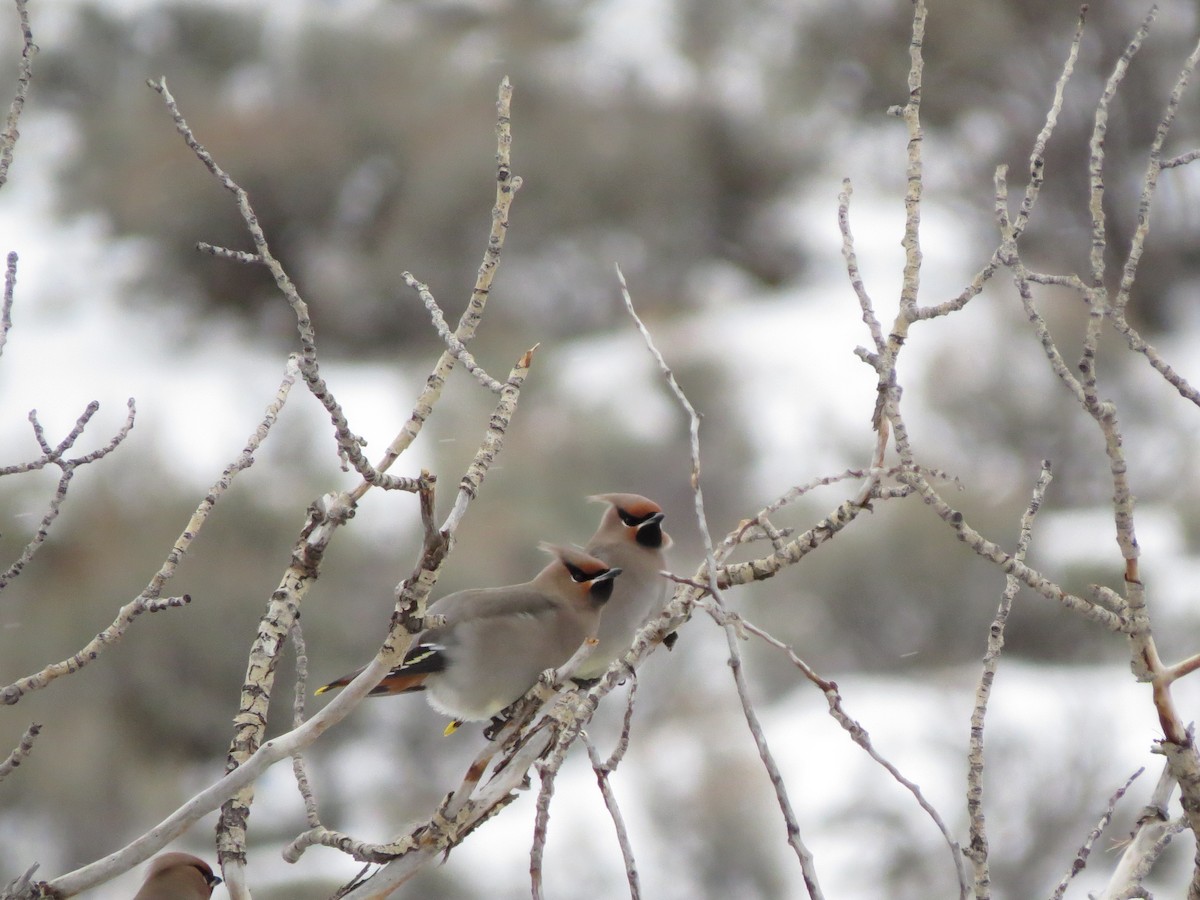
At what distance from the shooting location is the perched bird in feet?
8.02

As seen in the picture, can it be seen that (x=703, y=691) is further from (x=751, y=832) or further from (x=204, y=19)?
(x=204, y=19)

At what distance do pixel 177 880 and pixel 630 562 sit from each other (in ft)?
3.59

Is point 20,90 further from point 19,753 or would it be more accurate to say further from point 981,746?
→ point 981,746

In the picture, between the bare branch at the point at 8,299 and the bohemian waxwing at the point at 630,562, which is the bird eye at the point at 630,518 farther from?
the bare branch at the point at 8,299

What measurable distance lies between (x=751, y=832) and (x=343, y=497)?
6.24 m

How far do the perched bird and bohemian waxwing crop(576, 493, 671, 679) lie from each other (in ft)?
2.62

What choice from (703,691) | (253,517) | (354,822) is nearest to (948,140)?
(703,691)

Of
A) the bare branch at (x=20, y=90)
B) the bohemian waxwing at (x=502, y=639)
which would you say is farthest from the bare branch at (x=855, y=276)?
the bohemian waxwing at (x=502, y=639)

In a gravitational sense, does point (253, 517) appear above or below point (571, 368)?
below

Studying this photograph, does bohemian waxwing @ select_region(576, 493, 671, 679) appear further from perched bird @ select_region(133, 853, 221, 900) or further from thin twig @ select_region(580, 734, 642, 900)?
thin twig @ select_region(580, 734, 642, 900)

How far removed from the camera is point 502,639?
109 inches

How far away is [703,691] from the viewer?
8.81 m

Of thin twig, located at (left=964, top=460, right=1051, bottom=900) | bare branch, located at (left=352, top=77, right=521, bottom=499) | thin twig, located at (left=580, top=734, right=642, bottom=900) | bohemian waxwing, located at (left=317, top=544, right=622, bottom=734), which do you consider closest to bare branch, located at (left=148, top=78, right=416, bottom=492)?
bare branch, located at (left=352, top=77, right=521, bottom=499)

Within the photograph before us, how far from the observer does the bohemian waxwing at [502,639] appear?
271 cm
